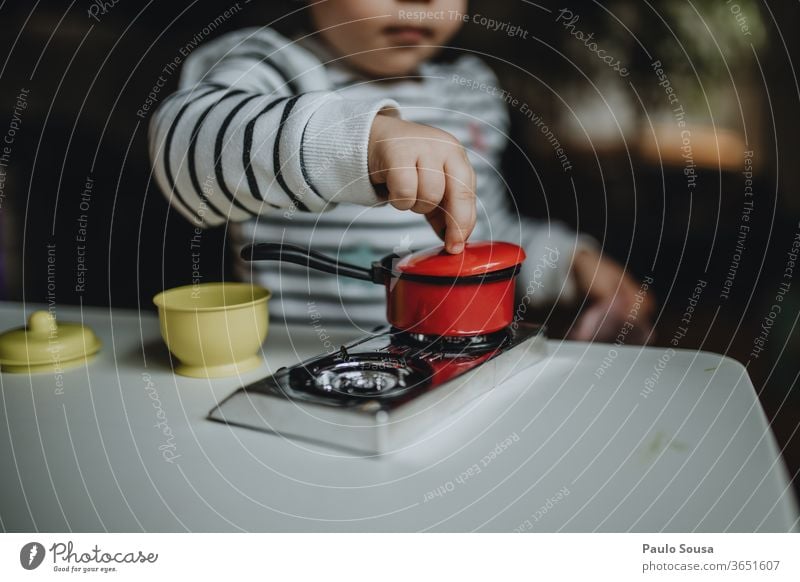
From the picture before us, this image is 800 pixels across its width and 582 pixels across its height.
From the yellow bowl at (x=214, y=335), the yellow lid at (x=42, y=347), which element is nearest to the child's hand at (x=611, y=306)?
the yellow bowl at (x=214, y=335)

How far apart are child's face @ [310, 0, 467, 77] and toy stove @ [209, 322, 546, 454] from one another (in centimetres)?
35

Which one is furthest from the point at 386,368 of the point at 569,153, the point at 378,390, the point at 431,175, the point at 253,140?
the point at 569,153

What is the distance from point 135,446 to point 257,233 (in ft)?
1.31

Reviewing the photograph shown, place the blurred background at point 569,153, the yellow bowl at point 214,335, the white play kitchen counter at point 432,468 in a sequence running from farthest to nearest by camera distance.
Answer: the blurred background at point 569,153 < the yellow bowl at point 214,335 < the white play kitchen counter at point 432,468

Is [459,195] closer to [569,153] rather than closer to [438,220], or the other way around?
[438,220]

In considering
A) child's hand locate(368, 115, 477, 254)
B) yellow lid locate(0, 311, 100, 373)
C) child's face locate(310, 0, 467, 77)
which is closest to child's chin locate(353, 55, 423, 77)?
child's face locate(310, 0, 467, 77)

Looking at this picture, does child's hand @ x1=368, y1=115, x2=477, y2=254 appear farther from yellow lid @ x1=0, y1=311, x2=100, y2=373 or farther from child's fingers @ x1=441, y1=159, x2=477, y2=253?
yellow lid @ x1=0, y1=311, x2=100, y2=373

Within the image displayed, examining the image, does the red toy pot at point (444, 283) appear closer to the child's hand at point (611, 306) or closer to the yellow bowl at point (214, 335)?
the yellow bowl at point (214, 335)

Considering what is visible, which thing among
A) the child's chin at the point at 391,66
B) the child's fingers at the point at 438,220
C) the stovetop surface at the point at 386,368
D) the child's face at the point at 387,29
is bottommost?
the stovetop surface at the point at 386,368

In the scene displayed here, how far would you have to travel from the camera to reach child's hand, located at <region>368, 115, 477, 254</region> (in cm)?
42

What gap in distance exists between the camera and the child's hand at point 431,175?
417mm

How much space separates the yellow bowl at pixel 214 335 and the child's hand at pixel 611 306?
1.26 ft
